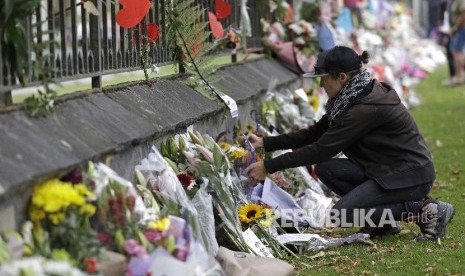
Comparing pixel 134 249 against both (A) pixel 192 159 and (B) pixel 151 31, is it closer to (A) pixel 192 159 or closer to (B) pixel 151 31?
(A) pixel 192 159

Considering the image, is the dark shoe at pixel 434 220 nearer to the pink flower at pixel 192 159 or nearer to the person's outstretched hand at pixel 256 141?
the person's outstretched hand at pixel 256 141

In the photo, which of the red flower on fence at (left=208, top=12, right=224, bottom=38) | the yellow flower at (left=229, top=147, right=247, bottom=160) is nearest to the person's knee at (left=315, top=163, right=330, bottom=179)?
the yellow flower at (left=229, top=147, right=247, bottom=160)

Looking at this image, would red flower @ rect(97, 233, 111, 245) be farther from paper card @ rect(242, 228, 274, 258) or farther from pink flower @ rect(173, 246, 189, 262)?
paper card @ rect(242, 228, 274, 258)

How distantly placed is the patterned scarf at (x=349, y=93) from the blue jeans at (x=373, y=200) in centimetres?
38

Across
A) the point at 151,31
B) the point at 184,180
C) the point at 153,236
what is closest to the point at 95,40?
the point at 151,31

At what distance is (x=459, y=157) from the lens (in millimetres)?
11094

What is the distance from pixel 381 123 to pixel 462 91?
1391cm

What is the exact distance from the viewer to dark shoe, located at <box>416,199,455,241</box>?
6.70 m

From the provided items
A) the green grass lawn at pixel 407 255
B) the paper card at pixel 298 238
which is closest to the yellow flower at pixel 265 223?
the paper card at pixel 298 238

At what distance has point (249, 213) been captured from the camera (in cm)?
640

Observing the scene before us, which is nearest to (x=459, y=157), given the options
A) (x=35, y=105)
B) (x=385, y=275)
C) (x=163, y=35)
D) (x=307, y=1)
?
(x=307, y=1)

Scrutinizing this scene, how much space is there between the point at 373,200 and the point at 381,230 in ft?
0.98

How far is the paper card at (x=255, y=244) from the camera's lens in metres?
6.05

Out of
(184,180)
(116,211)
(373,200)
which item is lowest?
(373,200)
